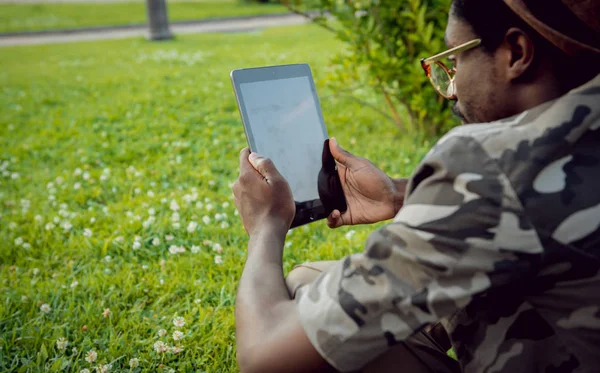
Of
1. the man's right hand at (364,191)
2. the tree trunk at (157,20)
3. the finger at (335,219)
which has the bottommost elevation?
the tree trunk at (157,20)

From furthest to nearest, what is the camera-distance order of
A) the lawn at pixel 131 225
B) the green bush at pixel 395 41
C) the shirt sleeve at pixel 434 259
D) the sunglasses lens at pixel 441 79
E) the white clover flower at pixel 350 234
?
the green bush at pixel 395 41
the white clover flower at pixel 350 234
the lawn at pixel 131 225
the sunglasses lens at pixel 441 79
the shirt sleeve at pixel 434 259

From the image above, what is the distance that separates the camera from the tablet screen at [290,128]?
84.7 inches

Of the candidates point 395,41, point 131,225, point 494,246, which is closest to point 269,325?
point 494,246

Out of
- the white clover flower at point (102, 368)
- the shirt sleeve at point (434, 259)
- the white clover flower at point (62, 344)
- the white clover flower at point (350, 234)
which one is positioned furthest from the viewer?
the white clover flower at point (350, 234)

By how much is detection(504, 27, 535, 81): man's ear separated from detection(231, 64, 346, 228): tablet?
95cm

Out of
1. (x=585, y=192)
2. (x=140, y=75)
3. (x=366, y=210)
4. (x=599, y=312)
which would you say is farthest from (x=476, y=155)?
(x=140, y=75)

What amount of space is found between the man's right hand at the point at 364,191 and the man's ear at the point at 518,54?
2.81 ft

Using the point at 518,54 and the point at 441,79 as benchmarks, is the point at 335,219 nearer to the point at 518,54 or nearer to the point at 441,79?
the point at 441,79

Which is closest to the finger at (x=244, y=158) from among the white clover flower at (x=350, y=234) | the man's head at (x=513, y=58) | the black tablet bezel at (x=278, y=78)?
the black tablet bezel at (x=278, y=78)

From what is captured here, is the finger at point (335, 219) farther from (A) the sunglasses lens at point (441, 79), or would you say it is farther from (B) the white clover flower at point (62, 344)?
(B) the white clover flower at point (62, 344)

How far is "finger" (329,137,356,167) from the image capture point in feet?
7.27

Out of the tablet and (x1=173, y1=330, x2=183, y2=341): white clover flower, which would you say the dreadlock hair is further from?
(x1=173, y1=330, x2=183, y2=341): white clover flower

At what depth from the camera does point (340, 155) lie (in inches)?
88.1

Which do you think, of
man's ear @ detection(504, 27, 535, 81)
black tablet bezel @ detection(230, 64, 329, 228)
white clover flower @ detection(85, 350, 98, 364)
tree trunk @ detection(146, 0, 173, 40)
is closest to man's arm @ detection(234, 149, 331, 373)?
black tablet bezel @ detection(230, 64, 329, 228)
